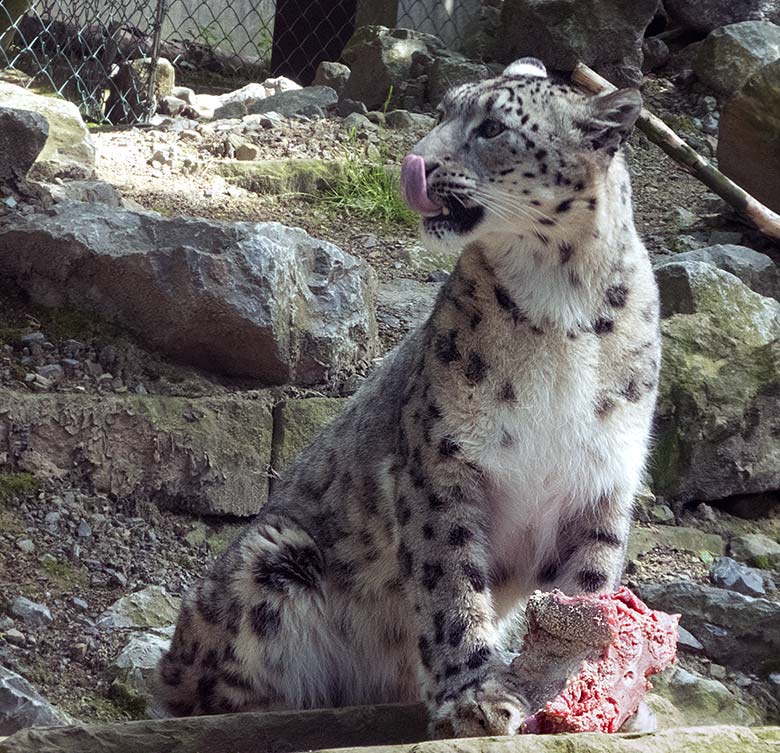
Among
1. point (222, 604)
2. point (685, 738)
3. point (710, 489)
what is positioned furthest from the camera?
point (710, 489)

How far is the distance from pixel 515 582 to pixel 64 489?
2247mm

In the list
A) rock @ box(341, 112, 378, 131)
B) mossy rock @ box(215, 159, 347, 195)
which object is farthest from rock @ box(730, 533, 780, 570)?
rock @ box(341, 112, 378, 131)

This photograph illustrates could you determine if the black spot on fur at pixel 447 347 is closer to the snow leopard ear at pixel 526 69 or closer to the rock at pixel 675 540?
the snow leopard ear at pixel 526 69

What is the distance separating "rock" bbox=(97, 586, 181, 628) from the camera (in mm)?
5199

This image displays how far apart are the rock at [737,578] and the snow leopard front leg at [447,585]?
2.28m

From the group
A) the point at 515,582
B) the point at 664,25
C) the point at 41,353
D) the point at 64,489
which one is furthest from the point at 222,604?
the point at 664,25

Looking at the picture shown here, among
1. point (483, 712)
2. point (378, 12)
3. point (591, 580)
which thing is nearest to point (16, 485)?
point (591, 580)

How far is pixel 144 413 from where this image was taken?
581 cm

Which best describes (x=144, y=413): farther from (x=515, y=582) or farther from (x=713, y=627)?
(x=713, y=627)

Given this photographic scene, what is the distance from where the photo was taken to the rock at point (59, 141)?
308 inches

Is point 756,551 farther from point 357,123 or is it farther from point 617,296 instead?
point 357,123

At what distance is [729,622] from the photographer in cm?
555

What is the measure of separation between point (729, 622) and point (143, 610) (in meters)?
2.44

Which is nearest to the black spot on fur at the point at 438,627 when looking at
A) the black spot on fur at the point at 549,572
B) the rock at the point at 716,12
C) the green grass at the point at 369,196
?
the black spot on fur at the point at 549,572
